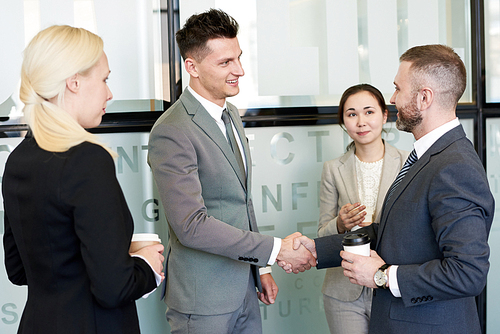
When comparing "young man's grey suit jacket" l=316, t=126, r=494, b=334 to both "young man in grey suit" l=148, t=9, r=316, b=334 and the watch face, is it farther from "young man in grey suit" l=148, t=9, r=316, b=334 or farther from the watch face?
"young man in grey suit" l=148, t=9, r=316, b=334

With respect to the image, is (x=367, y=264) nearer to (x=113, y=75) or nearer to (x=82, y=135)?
(x=82, y=135)

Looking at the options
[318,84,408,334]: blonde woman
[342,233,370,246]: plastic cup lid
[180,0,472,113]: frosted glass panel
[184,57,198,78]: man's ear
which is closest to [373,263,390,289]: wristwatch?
[342,233,370,246]: plastic cup lid

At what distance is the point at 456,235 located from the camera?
4.95ft

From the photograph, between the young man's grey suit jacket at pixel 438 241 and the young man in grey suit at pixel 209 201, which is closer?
the young man's grey suit jacket at pixel 438 241

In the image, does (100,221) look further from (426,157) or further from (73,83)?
(426,157)

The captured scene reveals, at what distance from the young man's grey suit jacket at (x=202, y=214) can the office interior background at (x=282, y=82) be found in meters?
0.78

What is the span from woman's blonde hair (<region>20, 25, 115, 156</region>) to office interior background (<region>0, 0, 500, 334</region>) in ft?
4.67

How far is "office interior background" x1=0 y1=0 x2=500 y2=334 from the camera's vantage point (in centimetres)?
267

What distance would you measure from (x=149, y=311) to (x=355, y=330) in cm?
119

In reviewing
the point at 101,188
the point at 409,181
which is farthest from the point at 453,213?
the point at 101,188

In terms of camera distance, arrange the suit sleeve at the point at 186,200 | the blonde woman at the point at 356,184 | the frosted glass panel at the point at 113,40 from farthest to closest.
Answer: the frosted glass panel at the point at 113,40 < the blonde woman at the point at 356,184 < the suit sleeve at the point at 186,200

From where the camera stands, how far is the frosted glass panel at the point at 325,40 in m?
2.97

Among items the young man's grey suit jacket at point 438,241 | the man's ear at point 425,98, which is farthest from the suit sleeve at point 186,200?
the man's ear at point 425,98

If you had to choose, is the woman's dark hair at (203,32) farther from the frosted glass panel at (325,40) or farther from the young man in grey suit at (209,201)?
the frosted glass panel at (325,40)
